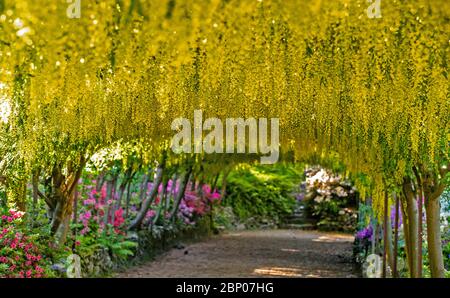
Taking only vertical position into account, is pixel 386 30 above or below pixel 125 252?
above

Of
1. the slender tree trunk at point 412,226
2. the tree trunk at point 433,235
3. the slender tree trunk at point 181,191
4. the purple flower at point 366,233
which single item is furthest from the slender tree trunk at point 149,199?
the tree trunk at point 433,235

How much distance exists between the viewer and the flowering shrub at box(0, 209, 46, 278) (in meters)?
5.25

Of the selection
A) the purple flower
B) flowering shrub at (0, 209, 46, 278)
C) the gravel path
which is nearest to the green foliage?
the gravel path

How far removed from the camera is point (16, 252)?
537cm

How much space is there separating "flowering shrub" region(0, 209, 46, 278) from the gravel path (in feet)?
8.71

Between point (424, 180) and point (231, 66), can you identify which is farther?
point (424, 180)

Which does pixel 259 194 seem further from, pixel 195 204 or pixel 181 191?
pixel 181 191

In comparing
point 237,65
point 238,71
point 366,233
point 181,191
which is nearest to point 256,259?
point 366,233
